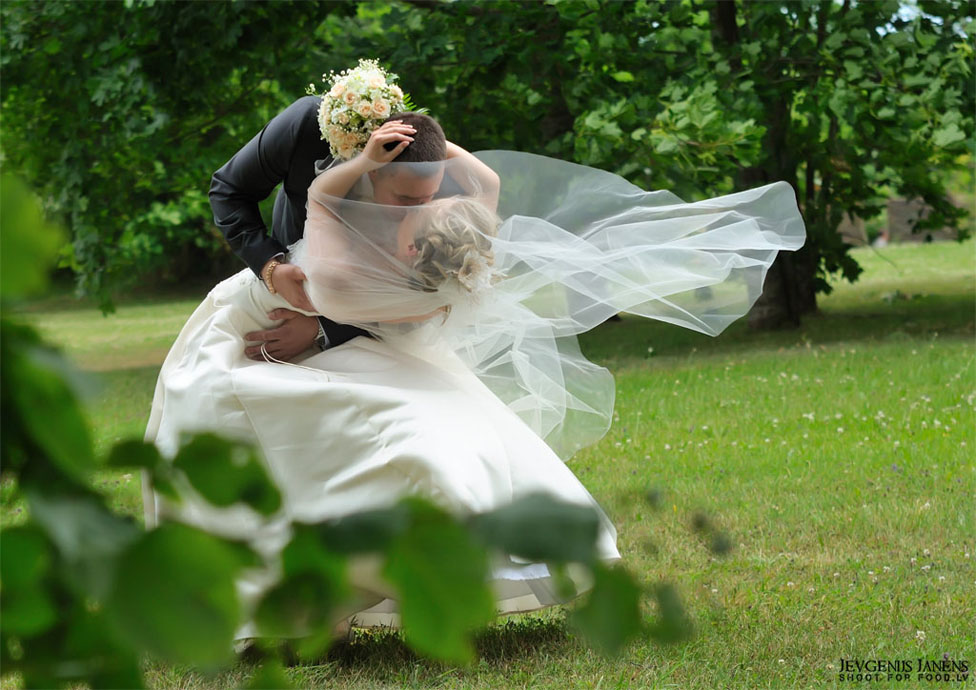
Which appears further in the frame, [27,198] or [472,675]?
[472,675]

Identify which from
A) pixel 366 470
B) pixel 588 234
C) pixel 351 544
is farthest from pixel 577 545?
pixel 588 234

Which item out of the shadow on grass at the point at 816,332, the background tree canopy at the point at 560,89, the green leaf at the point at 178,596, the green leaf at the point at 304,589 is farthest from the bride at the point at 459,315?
the shadow on grass at the point at 816,332

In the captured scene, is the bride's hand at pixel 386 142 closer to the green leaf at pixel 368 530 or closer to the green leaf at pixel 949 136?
the green leaf at pixel 368 530

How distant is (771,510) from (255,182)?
3.10m

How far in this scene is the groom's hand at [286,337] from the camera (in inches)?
155

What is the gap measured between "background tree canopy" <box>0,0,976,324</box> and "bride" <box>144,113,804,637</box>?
5.20m

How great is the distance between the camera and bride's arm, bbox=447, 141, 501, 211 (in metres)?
3.84

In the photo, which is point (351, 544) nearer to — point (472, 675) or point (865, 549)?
Result: point (472, 675)

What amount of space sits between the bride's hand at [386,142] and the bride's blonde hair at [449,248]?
220 mm

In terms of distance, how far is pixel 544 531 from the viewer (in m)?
0.59

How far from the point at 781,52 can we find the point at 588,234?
26.8ft

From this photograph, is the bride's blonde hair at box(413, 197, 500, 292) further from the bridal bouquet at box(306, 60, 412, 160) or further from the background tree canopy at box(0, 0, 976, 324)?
the background tree canopy at box(0, 0, 976, 324)

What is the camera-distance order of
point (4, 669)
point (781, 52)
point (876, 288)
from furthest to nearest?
point (876, 288) < point (781, 52) < point (4, 669)

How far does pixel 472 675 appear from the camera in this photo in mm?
3746
